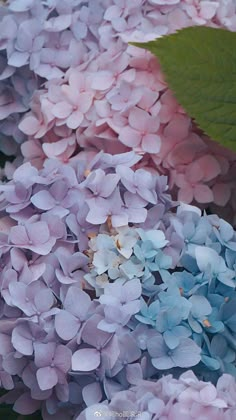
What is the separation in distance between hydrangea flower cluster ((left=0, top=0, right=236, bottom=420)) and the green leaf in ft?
0.10

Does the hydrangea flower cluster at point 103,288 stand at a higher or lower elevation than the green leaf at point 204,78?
lower

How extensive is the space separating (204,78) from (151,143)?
0.24ft

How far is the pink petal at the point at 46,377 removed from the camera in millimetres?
627

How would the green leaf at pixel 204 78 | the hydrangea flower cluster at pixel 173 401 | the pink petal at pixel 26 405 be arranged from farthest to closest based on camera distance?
the green leaf at pixel 204 78 → the pink petal at pixel 26 405 → the hydrangea flower cluster at pixel 173 401

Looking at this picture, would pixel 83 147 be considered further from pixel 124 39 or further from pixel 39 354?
pixel 39 354

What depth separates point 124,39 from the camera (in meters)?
0.83

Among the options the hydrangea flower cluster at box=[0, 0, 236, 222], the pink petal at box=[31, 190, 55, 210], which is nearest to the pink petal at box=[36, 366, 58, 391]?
the pink petal at box=[31, 190, 55, 210]

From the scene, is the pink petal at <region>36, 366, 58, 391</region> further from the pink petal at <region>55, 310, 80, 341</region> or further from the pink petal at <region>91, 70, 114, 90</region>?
the pink petal at <region>91, 70, 114, 90</region>

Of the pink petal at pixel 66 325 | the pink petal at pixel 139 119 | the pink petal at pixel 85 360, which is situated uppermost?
the pink petal at pixel 139 119

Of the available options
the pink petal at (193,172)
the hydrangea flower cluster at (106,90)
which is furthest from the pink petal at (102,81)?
the pink petal at (193,172)

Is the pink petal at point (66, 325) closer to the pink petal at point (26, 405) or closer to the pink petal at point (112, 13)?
the pink petal at point (26, 405)

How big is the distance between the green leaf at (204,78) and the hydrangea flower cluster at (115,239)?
3 centimetres

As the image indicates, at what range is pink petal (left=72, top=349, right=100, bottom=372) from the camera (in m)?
0.61

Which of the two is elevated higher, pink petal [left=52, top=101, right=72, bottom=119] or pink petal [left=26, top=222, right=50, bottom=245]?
pink petal [left=26, top=222, right=50, bottom=245]
